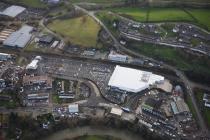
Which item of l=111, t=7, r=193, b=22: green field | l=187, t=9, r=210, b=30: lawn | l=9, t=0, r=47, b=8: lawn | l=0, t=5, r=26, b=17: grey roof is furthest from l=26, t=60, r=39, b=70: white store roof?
l=187, t=9, r=210, b=30: lawn

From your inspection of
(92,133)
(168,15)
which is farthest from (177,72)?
(92,133)

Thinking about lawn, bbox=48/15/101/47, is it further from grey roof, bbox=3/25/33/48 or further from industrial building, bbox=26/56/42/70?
industrial building, bbox=26/56/42/70

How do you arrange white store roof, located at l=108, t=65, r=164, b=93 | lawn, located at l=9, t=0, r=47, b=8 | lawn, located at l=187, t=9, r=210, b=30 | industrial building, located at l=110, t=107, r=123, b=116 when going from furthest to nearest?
lawn, located at l=9, t=0, r=47, b=8, lawn, located at l=187, t=9, r=210, b=30, white store roof, located at l=108, t=65, r=164, b=93, industrial building, located at l=110, t=107, r=123, b=116

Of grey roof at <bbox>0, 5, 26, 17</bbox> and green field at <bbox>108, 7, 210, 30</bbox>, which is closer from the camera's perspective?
green field at <bbox>108, 7, 210, 30</bbox>

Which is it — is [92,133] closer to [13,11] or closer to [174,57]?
[174,57]

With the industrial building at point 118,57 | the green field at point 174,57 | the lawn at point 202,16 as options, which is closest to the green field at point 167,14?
the lawn at point 202,16

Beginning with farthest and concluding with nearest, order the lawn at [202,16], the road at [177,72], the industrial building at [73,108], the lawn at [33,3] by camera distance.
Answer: the lawn at [33,3] → the lawn at [202,16] → the industrial building at [73,108] → the road at [177,72]

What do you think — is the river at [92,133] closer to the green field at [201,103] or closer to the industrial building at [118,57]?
the green field at [201,103]
